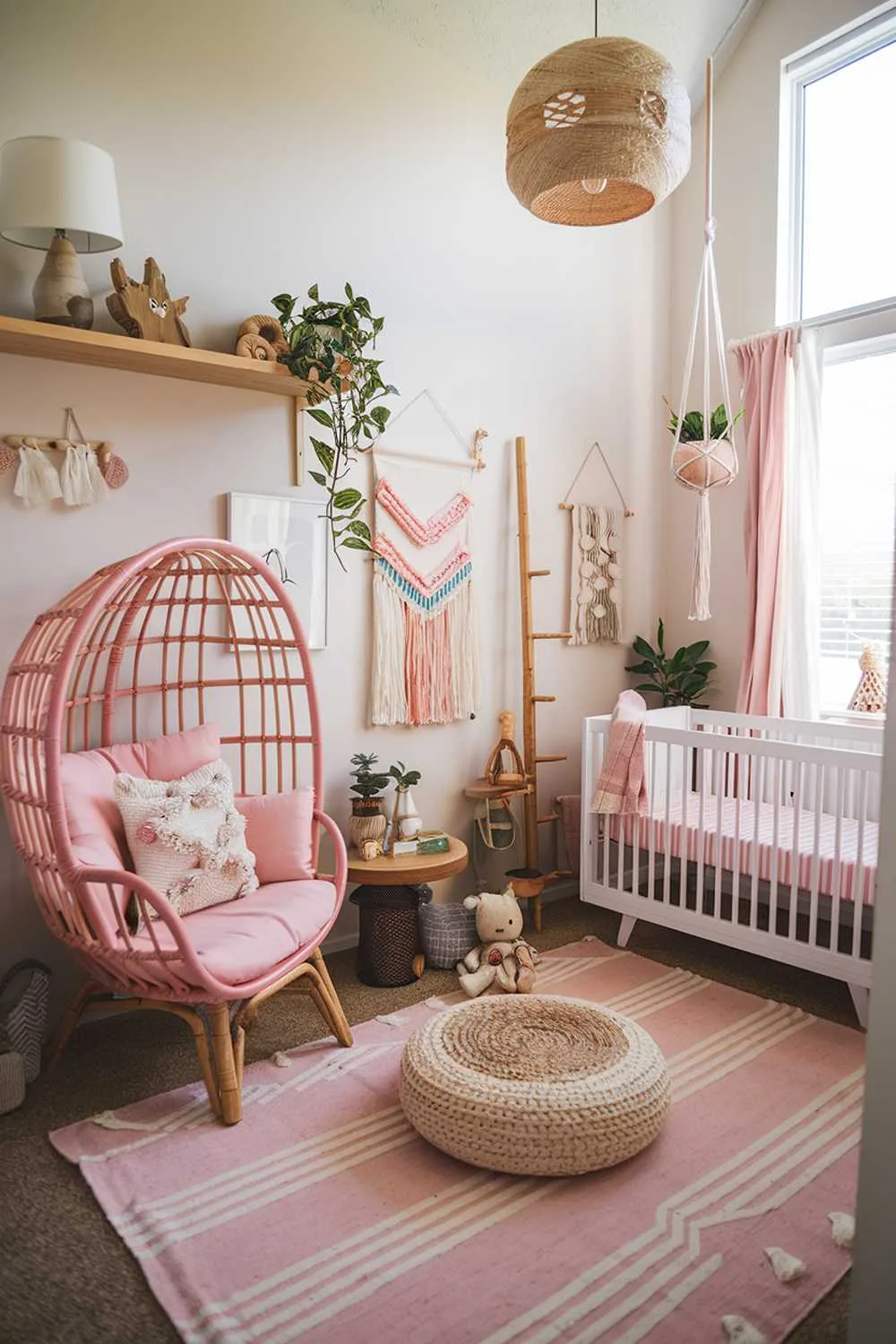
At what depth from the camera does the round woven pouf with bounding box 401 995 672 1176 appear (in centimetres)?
182

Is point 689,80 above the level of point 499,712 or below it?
above

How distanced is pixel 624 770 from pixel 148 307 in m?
2.07

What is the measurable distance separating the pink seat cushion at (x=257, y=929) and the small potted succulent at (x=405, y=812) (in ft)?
1.97

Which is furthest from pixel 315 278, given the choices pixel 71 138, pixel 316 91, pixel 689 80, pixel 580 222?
pixel 689 80

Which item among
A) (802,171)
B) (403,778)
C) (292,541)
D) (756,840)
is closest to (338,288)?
(292,541)

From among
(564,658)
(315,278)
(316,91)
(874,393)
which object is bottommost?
(564,658)

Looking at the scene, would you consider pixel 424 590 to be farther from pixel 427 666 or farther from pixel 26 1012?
pixel 26 1012

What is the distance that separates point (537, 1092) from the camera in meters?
1.86

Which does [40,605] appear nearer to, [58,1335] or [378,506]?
[378,506]

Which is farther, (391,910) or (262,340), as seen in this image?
(391,910)

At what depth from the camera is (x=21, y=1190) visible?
182 centimetres

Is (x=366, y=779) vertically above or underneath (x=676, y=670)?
underneath

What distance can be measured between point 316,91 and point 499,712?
2282 mm

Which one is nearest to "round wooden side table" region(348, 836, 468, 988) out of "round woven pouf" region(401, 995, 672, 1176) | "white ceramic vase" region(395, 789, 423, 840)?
"white ceramic vase" region(395, 789, 423, 840)
